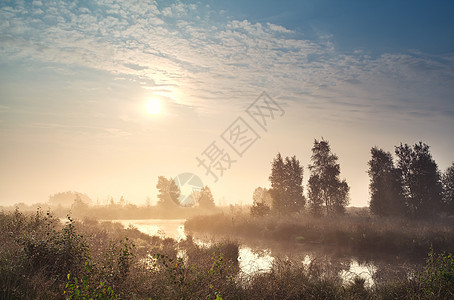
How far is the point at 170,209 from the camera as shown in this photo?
58500 mm

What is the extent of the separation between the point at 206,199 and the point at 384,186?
118 ft

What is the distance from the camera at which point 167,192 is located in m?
58.9

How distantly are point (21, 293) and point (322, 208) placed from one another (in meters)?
30.7

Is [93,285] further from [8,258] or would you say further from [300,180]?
[300,180]

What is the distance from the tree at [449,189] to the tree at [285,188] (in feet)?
53.3

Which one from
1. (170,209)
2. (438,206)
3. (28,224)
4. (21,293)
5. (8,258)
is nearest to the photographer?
(21,293)

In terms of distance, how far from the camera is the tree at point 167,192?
58.6m

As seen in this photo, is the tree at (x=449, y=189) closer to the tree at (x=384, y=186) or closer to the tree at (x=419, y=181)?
the tree at (x=419, y=181)

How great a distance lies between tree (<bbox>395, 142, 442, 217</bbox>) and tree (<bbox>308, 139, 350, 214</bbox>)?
245 inches

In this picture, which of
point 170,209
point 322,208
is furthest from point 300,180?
point 170,209

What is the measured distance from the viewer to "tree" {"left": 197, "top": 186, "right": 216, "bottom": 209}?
58.9 meters

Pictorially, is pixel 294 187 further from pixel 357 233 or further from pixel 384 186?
pixel 357 233

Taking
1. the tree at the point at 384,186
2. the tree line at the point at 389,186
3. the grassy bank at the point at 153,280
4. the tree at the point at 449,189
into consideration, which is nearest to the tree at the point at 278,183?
the tree line at the point at 389,186

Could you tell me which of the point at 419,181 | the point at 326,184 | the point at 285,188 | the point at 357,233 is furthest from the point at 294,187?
the point at 357,233
